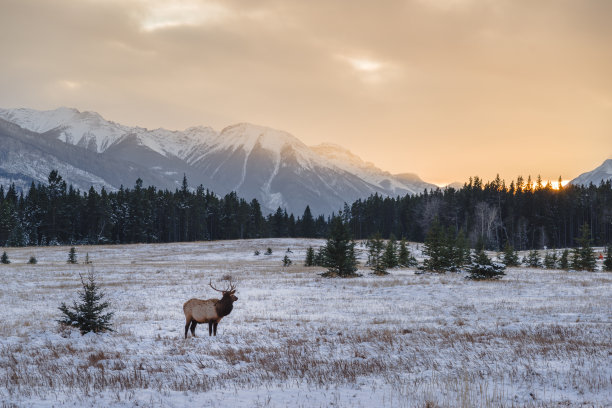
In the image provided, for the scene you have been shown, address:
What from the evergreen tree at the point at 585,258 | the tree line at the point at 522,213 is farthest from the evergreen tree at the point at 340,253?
the tree line at the point at 522,213

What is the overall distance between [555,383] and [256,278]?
107ft

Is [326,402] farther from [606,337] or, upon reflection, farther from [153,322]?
[153,322]

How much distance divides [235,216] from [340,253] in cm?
9264

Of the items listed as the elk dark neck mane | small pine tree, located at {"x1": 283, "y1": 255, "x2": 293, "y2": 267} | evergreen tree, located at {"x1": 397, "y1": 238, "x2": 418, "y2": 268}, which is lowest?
small pine tree, located at {"x1": 283, "y1": 255, "x2": 293, "y2": 267}

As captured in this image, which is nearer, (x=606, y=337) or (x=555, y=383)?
(x=555, y=383)

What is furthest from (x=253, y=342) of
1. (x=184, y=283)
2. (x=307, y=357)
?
(x=184, y=283)

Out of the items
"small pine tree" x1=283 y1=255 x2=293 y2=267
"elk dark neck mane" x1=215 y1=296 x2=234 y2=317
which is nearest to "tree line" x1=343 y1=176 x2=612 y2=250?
"small pine tree" x1=283 y1=255 x2=293 y2=267

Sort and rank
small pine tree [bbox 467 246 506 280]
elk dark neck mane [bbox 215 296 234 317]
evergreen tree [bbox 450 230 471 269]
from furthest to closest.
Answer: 1. evergreen tree [bbox 450 230 471 269]
2. small pine tree [bbox 467 246 506 280]
3. elk dark neck mane [bbox 215 296 234 317]

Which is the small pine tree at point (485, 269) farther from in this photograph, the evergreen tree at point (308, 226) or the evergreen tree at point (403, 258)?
the evergreen tree at point (308, 226)

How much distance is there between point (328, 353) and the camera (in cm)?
1194

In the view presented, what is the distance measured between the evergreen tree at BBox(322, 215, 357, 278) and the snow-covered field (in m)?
12.6

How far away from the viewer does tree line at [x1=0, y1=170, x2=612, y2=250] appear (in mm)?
104688

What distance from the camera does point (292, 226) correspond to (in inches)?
5881

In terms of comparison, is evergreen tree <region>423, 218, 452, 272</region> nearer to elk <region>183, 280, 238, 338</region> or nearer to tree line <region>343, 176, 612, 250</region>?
elk <region>183, 280, 238, 338</region>
